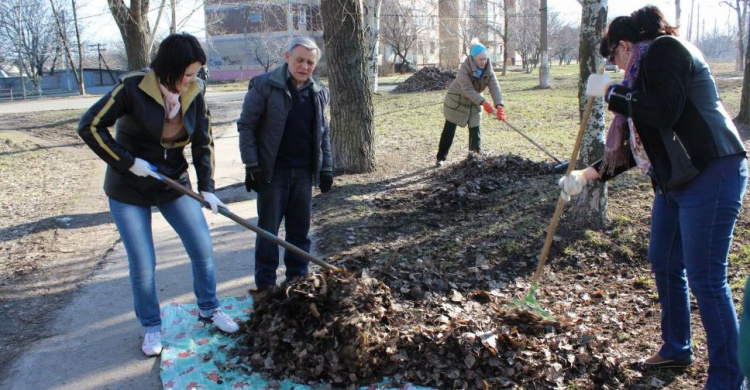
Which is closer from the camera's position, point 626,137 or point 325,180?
point 626,137

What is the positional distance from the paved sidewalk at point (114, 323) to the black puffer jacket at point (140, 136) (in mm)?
990

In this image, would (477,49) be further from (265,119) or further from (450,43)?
(450,43)

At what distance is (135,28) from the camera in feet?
36.6

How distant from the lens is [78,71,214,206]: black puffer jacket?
3129 mm

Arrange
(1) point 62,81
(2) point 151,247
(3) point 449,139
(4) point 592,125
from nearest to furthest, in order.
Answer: (2) point 151,247 → (4) point 592,125 → (3) point 449,139 → (1) point 62,81

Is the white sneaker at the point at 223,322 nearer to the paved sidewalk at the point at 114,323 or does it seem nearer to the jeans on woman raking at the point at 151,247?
the jeans on woman raking at the point at 151,247

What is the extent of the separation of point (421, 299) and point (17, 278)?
3416mm

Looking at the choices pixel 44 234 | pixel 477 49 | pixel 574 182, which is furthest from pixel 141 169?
pixel 477 49

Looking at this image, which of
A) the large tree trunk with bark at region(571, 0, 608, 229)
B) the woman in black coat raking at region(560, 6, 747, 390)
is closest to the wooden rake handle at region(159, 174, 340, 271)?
the woman in black coat raking at region(560, 6, 747, 390)

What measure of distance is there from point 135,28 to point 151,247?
356 inches

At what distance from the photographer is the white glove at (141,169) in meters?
3.18

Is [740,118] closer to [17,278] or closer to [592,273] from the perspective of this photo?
[592,273]

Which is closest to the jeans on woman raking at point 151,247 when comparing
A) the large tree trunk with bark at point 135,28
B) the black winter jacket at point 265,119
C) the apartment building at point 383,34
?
the black winter jacket at point 265,119

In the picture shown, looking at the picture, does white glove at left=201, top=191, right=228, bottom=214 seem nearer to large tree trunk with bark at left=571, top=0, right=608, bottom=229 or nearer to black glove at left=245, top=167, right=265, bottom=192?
black glove at left=245, top=167, right=265, bottom=192
